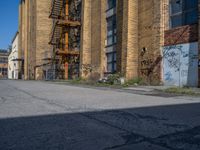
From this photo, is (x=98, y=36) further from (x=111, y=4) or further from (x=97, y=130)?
(x=97, y=130)

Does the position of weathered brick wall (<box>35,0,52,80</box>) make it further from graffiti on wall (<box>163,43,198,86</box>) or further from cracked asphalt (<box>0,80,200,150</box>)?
cracked asphalt (<box>0,80,200,150</box>)

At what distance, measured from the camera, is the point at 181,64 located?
17.4 meters

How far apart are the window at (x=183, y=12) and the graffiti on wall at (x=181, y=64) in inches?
62.1

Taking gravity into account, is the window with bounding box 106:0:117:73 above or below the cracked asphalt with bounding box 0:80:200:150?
above

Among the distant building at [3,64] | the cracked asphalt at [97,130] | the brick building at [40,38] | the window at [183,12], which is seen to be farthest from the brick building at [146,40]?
the distant building at [3,64]

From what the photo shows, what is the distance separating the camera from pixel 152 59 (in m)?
19.7

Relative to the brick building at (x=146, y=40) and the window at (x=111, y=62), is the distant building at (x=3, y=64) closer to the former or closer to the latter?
the brick building at (x=146, y=40)

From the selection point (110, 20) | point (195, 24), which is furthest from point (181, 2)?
point (110, 20)

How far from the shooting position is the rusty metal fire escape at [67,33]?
3181 centimetres

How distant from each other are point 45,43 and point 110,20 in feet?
55.3

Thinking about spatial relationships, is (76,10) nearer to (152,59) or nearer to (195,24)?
(152,59)

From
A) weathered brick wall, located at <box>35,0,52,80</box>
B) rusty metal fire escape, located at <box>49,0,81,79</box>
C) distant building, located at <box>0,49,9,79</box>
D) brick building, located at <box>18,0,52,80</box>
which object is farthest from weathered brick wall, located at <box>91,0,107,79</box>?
distant building, located at <box>0,49,9,79</box>

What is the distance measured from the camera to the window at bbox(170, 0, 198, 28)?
16688 millimetres

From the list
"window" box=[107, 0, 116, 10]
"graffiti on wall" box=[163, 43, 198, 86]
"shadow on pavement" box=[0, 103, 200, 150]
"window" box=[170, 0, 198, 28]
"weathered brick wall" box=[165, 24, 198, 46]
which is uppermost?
"window" box=[107, 0, 116, 10]
